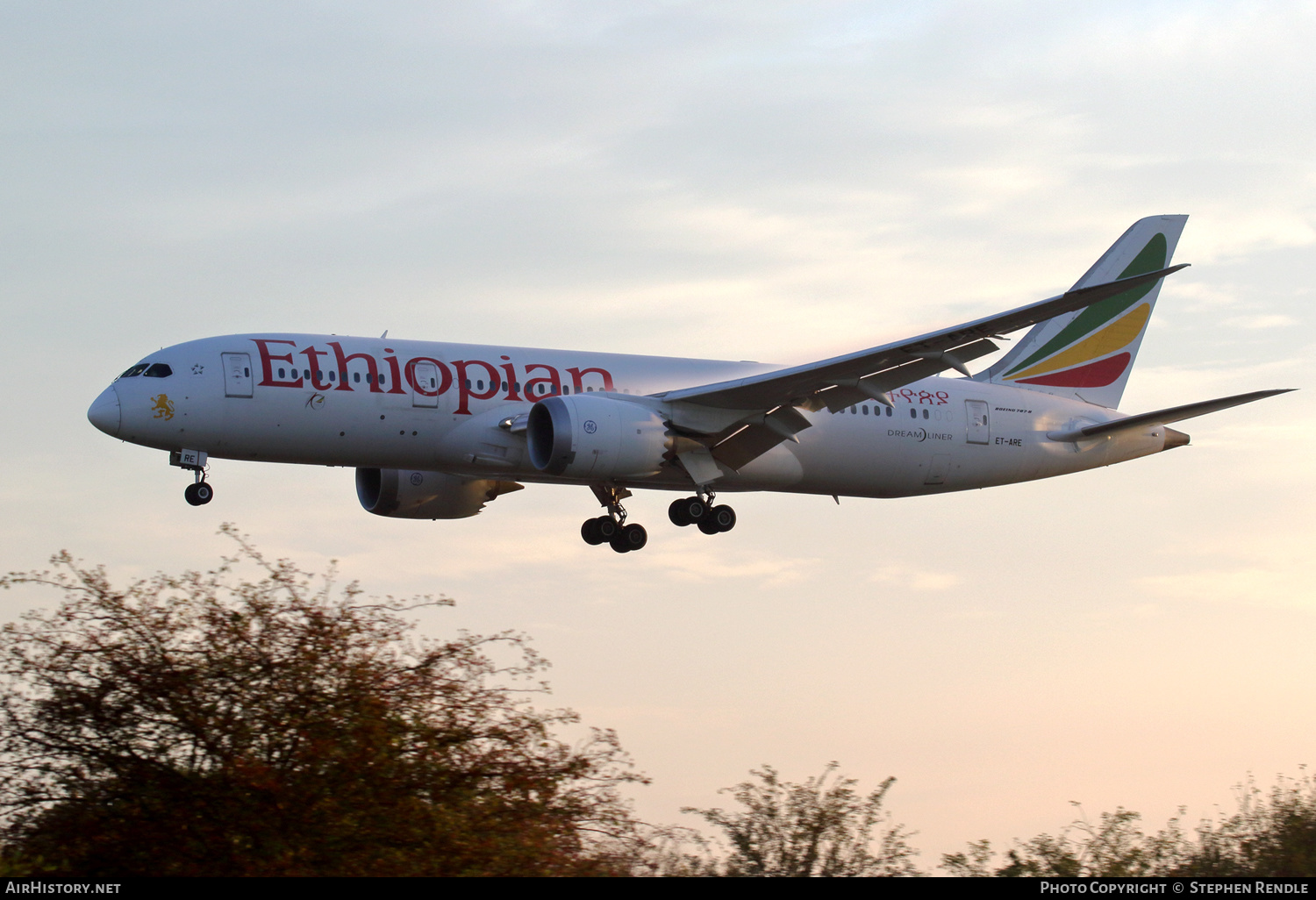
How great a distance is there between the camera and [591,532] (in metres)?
37.8

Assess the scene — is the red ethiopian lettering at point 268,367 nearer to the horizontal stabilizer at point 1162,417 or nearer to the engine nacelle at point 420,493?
the engine nacelle at point 420,493

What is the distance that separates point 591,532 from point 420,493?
4728 mm

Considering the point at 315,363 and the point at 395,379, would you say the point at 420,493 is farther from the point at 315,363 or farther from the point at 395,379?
the point at 315,363

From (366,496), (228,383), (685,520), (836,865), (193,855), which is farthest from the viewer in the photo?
(366,496)

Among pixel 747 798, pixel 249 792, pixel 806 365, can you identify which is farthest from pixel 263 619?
pixel 806 365

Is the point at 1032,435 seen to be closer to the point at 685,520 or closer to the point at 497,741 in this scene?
the point at 685,520

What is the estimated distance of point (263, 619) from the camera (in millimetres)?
17891

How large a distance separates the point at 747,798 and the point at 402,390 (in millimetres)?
14865

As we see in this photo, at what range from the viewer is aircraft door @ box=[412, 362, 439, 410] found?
1286 inches

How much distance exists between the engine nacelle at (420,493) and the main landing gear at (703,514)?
4596 mm

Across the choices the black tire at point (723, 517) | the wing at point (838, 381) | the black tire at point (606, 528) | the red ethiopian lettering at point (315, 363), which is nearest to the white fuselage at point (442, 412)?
the red ethiopian lettering at point (315, 363)

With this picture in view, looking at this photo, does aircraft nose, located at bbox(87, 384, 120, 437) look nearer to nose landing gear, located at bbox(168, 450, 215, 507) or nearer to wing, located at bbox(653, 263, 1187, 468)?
nose landing gear, located at bbox(168, 450, 215, 507)

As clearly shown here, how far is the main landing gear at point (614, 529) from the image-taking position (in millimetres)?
37594

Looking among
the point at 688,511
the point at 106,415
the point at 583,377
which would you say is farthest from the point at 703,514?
Result: the point at 106,415
